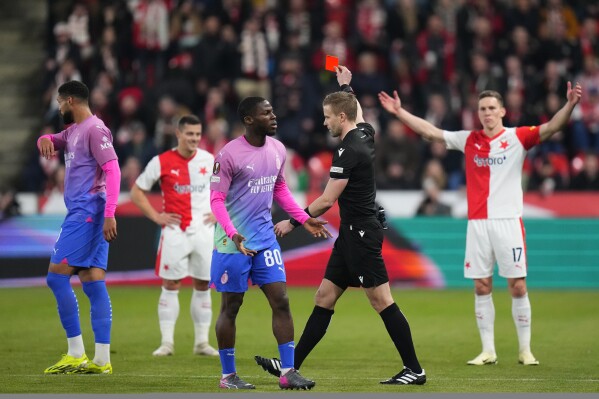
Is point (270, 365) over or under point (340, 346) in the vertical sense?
over

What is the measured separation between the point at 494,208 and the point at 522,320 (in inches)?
45.9

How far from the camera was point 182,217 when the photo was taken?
42.6 feet

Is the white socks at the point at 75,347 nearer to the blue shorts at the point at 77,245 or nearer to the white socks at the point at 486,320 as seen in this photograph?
the blue shorts at the point at 77,245

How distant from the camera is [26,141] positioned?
24297mm

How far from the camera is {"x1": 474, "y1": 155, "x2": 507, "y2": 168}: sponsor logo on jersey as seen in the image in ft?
39.1

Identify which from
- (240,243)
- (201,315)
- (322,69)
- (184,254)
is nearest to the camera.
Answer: (240,243)

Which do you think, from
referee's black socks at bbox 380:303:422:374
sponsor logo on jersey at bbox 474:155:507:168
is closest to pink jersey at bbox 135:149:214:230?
sponsor logo on jersey at bbox 474:155:507:168

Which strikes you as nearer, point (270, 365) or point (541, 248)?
point (270, 365)

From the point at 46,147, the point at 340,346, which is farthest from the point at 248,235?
the point at 340,346

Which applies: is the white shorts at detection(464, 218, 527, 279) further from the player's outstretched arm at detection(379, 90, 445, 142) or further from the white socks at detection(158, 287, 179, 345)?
the white socks at detection(158, 287, 179, 345)

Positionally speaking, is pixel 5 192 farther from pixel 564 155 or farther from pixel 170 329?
pixel 564 155

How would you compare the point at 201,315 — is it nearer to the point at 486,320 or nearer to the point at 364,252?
the point at 486,320

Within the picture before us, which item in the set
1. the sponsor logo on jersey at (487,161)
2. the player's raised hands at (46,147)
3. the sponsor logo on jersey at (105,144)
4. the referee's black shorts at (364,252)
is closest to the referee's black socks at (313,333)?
the referee's black shorts at (364,252)

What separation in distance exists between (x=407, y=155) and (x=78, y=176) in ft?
36.6
